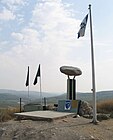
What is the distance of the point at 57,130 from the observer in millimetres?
12531

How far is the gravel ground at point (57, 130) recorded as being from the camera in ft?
38.6

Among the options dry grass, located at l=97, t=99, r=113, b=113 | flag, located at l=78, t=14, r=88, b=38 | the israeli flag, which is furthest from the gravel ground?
dry grass, located at l=97, t=99, r=113, b=113

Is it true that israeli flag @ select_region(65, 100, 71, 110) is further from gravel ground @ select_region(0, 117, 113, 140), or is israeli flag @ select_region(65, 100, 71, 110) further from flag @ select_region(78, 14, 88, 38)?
flag @ select_region(78, 14, 88, 38)

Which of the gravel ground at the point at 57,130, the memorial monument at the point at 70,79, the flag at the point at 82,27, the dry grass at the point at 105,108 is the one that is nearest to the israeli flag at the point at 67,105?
the memorial monument at the point at 70,79

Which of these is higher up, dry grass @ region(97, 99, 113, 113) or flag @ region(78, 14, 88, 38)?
flag @ region(78, 14, 88, 38)

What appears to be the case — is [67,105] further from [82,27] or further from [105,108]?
[82,27]

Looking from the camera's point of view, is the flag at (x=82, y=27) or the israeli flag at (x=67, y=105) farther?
the israeli flag at (x=67, y=105)

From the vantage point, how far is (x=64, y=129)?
12.7m

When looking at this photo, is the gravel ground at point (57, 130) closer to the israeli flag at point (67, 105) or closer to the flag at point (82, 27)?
the israeli flag at point (67, 105)

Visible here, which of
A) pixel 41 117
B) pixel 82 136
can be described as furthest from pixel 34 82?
pixel 82 136

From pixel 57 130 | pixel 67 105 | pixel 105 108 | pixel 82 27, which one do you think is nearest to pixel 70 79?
pixel 67 105

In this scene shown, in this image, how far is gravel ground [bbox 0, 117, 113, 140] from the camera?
38.6 feet

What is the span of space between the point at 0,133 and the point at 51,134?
2413mm

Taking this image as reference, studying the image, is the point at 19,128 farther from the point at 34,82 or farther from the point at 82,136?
the point at 34,82
